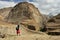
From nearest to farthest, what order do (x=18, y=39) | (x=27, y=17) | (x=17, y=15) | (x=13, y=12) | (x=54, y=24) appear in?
(x=18, y=39) < (x=54, y=24) < (x=27, y=17) < (x=17, y=15) < (x=13, y=12)

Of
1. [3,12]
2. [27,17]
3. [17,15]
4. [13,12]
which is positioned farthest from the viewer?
[3,12]

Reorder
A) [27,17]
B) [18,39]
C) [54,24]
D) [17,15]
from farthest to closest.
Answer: [17,15] → [27,17] → [54,24] → [18,39]

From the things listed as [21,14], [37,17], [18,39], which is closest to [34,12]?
[37,17]

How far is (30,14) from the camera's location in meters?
92.3

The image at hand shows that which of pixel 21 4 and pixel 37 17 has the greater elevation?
pixel 21 4

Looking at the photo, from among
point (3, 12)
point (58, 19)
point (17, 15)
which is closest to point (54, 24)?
point (58, 19)

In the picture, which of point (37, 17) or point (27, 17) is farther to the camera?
point (37, 17)

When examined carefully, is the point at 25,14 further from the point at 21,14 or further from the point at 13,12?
the point at 13,12

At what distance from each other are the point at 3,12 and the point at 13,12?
38161mm

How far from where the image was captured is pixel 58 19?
48625 mm

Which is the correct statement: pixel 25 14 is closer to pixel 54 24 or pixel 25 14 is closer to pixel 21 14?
pixel 21 14

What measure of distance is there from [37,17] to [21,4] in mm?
10222

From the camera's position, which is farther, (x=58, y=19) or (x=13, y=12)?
(x=13, y=12)

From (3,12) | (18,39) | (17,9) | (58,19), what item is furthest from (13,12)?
(18,39)
